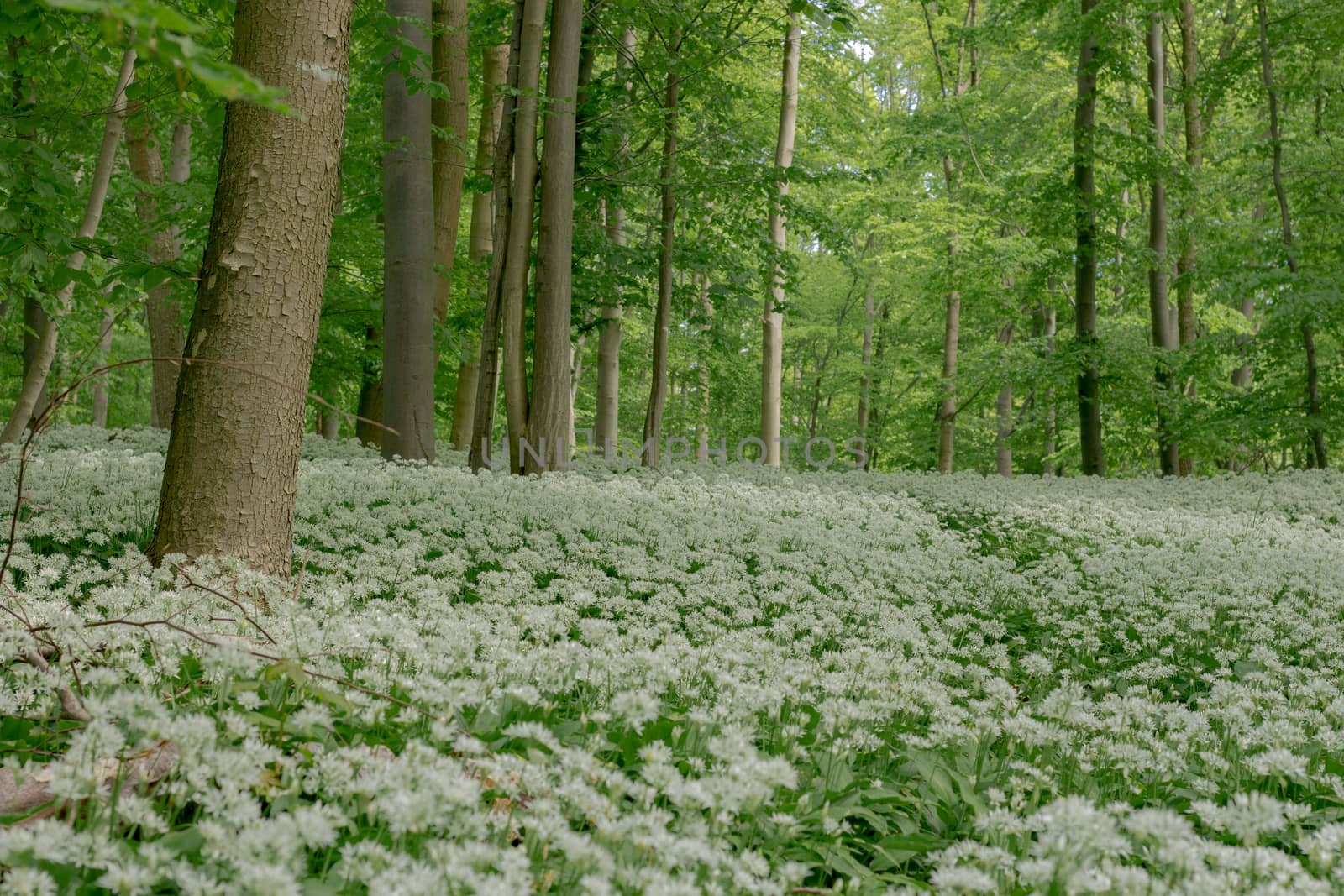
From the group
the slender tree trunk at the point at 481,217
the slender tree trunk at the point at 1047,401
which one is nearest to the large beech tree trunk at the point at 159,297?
the slender tree trunk at the point at 481,217

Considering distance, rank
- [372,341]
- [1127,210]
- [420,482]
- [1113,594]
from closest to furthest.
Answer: [1113,594], [420,482], [372,341], [1127,210]

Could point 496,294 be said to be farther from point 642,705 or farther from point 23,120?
point 642,705

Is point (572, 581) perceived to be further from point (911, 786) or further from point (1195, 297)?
point (1195, 297)

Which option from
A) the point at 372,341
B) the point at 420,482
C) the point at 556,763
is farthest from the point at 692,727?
the point at 372,341

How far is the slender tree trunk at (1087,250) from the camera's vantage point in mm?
14328

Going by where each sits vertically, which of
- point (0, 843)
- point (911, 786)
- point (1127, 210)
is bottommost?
point (911, 786)

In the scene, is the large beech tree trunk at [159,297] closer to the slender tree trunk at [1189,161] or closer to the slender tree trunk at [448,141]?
the slender tree trunk at [448,141]

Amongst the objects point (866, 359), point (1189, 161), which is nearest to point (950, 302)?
point (1189, 161)

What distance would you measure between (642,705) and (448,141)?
11.7 meters

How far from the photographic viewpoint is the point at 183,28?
1.47 m

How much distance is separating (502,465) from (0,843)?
9.07m

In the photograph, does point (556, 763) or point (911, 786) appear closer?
point (556, 763)

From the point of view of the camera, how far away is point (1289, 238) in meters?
13.3

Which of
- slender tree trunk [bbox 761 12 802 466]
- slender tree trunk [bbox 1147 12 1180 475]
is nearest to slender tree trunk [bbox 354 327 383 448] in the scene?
slender tree trunk [bbox 761 12 802 466]
